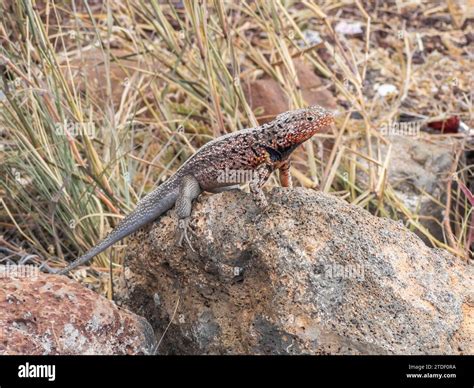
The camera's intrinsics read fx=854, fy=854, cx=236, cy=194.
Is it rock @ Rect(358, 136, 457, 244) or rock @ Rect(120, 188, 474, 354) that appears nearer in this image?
rock @ Rect(120, 188, 474, 354)

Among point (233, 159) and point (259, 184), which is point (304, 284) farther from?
point (233, 159)

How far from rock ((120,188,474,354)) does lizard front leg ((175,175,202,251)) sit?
4 centimetres

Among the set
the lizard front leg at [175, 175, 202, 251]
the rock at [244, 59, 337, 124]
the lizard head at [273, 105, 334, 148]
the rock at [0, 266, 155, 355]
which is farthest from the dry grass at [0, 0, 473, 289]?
the rock at [0, 266, 155, 355]

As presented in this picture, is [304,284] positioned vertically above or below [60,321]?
above

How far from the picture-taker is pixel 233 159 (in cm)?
453

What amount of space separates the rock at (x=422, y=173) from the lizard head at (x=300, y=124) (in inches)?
92.5

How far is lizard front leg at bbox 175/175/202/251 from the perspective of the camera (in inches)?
167

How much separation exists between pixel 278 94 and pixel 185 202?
337 centimetres

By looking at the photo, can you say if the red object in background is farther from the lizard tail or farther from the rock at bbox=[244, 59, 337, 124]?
the lizard tail

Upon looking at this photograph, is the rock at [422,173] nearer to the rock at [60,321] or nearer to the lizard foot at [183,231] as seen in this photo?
the lizard foot at [183,231]

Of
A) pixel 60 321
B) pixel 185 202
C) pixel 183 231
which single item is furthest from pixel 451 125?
pixel 60 321

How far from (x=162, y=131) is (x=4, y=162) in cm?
162

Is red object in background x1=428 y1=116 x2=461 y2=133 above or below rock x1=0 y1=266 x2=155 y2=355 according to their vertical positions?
below

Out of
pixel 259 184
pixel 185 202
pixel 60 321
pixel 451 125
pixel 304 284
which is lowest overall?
pixel 451 125
